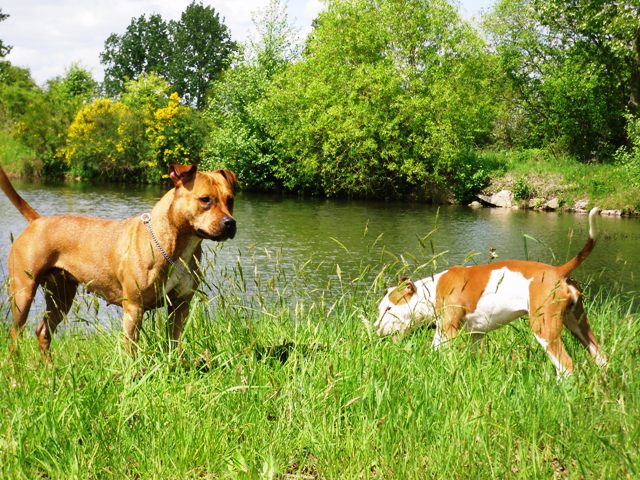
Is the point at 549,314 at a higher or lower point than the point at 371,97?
lower

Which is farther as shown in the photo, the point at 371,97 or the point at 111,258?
the point at 371,97

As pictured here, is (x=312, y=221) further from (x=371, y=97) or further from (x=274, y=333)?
(x=274, y=333)

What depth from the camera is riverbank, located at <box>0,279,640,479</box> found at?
98.3 inches

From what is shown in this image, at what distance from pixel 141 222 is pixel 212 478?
2.09m

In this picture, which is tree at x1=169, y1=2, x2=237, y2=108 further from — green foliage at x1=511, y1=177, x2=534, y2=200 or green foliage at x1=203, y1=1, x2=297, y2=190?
green foliage at x1=511, y1=177, x2=534, y2=200

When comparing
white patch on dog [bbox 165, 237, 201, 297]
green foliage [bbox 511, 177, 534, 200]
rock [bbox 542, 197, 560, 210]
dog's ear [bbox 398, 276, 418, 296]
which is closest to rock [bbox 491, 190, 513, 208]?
green foliage [bbox 511, 177, 534, 200]

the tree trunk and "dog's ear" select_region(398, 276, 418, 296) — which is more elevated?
the tree trunk

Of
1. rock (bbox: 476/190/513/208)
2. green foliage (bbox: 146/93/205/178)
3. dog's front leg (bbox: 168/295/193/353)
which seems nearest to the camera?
dog's front leg (bbox: 168/295/193/353)

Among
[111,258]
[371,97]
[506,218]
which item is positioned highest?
[371,97]

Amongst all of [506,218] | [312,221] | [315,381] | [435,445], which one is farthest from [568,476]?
[506,218]

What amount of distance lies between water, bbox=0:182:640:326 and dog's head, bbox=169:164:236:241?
5246mm

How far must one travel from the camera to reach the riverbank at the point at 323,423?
8.20 ft

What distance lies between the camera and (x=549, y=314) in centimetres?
408

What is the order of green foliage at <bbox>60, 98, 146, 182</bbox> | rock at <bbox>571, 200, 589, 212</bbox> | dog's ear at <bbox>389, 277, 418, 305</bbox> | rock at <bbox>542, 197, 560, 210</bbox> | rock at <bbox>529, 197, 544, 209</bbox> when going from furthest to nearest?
green foliage at <bbox>60, 98, 146, 182</bbox>
rock at <bbox>529, 197, 544, 209</bbox>
rock at <bbox>542, 197, 560, 210</bbox>
rock at <bbox>571, 200, 589, 212</bbox>
dog's ear at <bbox>389, 277, 418, 305</bbox>
